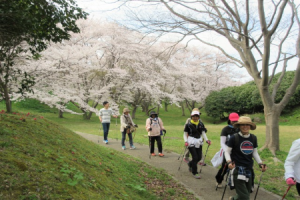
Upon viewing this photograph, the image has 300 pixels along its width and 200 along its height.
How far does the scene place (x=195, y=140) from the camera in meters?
5.63

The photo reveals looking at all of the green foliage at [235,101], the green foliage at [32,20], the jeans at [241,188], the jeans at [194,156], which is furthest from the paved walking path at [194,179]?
the green foliage at [235,101]

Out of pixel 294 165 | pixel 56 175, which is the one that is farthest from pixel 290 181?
pixel 56 175

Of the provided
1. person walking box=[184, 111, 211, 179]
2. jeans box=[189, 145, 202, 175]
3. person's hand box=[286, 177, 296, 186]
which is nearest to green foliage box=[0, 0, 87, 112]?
person walking box=[184, 111, 211, 179]

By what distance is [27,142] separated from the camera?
155 inches

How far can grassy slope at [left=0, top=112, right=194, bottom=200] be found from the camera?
2.49m

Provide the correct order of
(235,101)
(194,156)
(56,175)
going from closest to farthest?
1. (56,175)
2. (194,156)
3. (235,101)

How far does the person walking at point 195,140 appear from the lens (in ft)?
18.4

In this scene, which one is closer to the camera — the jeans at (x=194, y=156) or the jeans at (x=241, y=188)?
the jeans at (x=241, y=188)

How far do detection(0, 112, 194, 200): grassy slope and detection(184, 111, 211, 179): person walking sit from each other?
72 centimetres

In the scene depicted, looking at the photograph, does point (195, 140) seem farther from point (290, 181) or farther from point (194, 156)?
point (290, 181)

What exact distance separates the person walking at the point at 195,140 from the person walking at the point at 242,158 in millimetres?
1839

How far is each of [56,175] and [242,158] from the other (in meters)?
2.78

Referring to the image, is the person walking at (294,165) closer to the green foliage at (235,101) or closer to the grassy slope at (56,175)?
the grassy slope at (56,175)

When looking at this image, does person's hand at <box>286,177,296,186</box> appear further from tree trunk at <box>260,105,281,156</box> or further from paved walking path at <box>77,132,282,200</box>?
tree trunk at <box>260,105,281,156</box>
